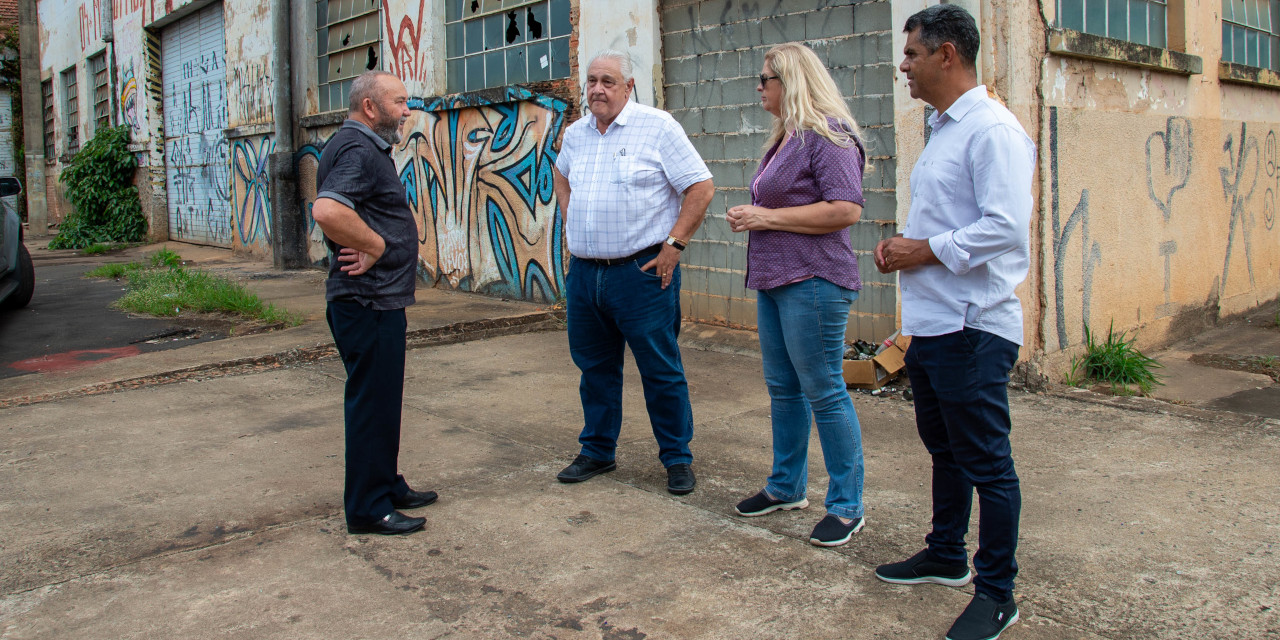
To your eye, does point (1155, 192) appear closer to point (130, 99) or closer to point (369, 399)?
point (369, 399)

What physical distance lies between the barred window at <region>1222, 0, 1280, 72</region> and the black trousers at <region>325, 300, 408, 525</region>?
7.33 meters

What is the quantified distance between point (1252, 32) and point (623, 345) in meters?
7.22

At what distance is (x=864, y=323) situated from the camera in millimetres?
6449

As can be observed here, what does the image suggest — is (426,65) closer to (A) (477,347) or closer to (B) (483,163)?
(B) (483,163)

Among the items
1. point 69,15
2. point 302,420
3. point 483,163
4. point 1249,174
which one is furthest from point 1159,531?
point 69,15

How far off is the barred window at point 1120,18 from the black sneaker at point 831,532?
4123 millimetres

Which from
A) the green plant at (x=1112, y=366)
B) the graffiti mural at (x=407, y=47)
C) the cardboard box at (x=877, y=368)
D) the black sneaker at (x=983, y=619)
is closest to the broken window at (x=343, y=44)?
the graffiti mural at (x=407, y=47)

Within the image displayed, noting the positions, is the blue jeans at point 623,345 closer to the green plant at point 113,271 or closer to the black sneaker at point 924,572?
the black sneaker at point 924,572

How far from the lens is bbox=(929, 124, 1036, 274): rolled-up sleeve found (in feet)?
8.47

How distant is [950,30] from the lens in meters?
2.65

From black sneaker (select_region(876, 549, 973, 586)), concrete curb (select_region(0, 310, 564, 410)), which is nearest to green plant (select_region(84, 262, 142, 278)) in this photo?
concrete curb (select_region(0, 310, 564, 410))

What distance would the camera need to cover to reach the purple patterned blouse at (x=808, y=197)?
10.9 feet

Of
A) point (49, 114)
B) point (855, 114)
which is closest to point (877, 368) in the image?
point (855, 114)

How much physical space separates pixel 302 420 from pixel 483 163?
177 inches
